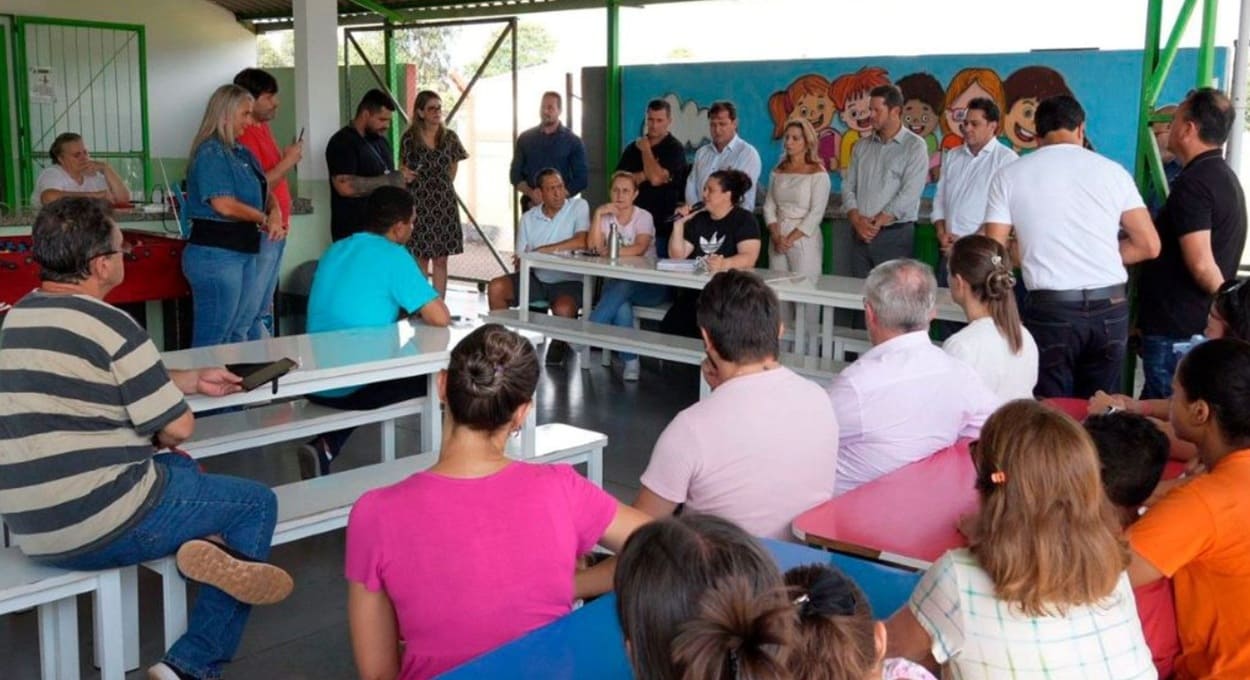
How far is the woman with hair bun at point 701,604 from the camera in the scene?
1207 mm

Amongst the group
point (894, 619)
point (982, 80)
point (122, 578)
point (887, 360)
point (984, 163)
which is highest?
point (982, 80)

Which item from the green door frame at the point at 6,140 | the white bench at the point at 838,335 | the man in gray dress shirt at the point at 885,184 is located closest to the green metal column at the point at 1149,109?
the man in gray dress shirt at the point at 885,184

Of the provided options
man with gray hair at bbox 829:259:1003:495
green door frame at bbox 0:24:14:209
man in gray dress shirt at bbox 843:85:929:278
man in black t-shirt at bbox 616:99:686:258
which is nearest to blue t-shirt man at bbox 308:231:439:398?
man with gray hair at bbox 829:259:1003:495

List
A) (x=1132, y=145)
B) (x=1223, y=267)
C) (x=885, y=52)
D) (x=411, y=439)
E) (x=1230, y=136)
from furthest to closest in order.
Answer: (x=885, y=52)
(x=1132, y=145)
(x=411, y=439)
(x=1230, y=136)
(x=1223, y=267)

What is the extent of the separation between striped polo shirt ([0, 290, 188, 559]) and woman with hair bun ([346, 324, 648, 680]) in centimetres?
103

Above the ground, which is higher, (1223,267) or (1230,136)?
(1230,136)

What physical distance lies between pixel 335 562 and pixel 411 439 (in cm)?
183

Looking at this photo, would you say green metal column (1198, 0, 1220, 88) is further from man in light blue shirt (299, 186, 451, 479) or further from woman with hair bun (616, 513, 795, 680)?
woman with hair bun (616, 513, 795, 680)

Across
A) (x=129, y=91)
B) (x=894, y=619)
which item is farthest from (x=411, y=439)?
(x=129, y=91)

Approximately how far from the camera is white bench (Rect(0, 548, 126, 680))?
2.84 m

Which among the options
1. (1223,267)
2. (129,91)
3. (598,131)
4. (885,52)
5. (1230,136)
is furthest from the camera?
(129,91)

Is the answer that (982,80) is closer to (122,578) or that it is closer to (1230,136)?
(1230,136)

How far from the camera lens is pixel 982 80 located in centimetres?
745

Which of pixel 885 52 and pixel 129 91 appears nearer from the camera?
pixel 885 52
